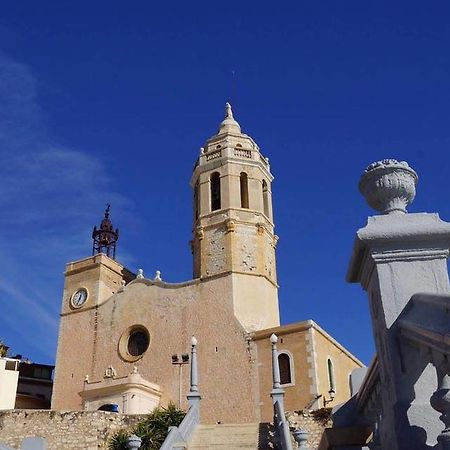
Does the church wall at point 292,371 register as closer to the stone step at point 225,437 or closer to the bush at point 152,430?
the bush at point 152,430

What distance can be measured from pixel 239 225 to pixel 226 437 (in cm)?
1429

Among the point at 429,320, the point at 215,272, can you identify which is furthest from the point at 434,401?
the point at 215,272

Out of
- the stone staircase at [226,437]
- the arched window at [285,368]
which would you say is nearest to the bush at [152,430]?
the stone staircase at [226,437]

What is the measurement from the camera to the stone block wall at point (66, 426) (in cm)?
2014

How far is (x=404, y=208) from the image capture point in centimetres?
365

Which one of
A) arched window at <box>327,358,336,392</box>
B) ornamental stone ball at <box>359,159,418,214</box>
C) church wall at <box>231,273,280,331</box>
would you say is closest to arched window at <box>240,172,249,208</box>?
church wall at <box>231,273,280,331</box>

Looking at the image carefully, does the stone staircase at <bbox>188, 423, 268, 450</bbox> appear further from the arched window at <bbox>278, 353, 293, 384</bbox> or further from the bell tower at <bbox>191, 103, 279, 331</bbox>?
the bell tower at <bbox>191, 103, 279, 331</bbox>

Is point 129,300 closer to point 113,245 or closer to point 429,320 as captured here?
point 113,245

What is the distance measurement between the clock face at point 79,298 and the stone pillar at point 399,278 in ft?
92.3

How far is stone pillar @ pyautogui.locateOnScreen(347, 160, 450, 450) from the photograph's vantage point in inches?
120

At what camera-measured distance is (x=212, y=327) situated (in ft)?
85.6

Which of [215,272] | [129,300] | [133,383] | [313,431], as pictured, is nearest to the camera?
[313,431]

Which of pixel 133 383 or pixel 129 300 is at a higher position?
pixel 129 300

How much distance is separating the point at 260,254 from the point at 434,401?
982 inches
